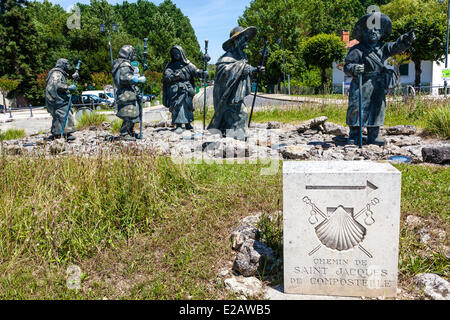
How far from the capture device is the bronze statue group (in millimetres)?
7125

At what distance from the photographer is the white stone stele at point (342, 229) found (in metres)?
2.79

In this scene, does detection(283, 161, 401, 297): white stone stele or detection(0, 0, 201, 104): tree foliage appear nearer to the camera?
detection(283, 161, 401, 297): white stone stele

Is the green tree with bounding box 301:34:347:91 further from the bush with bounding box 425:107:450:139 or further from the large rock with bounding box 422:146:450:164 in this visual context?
the large rock with bounding box 422:146:450:164

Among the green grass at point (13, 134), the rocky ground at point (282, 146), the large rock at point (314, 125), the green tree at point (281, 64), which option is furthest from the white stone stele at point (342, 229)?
the green tree at point (281, 64)

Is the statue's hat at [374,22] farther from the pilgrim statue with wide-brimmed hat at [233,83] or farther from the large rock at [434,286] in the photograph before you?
the large rock at [434,286]

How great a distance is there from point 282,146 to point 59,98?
610 cm

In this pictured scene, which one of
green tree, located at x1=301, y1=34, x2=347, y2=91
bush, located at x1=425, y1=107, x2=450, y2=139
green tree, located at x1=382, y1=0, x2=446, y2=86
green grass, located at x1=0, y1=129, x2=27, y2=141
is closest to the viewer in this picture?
bush, located at x1=425, y1=107, x2=450, y2=139

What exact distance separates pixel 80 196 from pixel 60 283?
1272 mm

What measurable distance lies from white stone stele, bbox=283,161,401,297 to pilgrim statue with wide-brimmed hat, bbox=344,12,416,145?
473 centimetres

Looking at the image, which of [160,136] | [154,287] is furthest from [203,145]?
[154,287]

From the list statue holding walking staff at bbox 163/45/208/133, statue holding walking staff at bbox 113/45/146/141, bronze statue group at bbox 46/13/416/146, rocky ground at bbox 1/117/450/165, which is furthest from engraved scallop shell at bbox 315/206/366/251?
statue holding walking staff at bbox 163/45/208/133

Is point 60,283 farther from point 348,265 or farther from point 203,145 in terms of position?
point 203,145

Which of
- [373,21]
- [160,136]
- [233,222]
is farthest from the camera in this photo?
[160,136]
